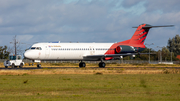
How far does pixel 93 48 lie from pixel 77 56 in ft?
11.1

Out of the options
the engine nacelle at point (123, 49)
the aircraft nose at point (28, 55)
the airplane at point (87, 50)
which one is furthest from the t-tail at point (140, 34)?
the aircraft nose at point (28, 55)

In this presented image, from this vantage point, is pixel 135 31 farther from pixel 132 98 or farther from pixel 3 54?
pixel 3 54

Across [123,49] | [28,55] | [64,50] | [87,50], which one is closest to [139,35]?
[123,49]

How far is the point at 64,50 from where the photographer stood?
164 ft

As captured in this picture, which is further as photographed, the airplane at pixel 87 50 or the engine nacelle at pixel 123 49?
the engine nacelle at pixel 123 49

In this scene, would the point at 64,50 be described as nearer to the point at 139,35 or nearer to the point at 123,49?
the point at 123,49

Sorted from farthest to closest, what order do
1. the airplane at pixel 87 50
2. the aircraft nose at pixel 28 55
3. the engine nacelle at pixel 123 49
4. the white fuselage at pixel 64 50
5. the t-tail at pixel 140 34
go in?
1. the t-tail at pixel 140 34
2. the engine nacelle at pixel 123 49
3. the airplane at pixel 87 50
4. the white fuselage at pixel 64 50
5. the aircraft nose at pixel 28 55

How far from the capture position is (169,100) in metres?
14.8

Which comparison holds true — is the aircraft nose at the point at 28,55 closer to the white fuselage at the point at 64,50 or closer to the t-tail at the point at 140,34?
the white fuselage at the point at 64,50

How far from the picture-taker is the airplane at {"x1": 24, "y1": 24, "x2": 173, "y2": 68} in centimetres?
4894

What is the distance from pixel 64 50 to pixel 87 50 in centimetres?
431

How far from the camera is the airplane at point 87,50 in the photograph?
4894cm

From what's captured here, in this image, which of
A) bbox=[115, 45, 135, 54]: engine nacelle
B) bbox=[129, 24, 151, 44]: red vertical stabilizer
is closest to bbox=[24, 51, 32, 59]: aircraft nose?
bbox=[115, 45, 135, 54]: engine nacelle

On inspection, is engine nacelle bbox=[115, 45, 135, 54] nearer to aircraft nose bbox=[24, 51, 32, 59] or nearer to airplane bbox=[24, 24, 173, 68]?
airplane bbox=[24, 24, 173, 68]
